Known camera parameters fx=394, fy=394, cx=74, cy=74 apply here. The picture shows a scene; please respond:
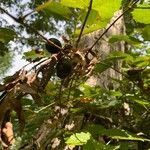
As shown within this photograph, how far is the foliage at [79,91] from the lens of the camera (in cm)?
118

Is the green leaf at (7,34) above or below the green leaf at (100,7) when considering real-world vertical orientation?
below

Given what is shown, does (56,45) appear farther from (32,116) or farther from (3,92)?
(32,116)

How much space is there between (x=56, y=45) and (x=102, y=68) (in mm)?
616

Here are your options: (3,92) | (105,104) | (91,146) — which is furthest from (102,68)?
(3,92)

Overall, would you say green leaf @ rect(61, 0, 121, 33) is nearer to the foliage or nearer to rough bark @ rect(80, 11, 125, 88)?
the foliage

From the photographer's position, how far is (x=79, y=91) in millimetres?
1961

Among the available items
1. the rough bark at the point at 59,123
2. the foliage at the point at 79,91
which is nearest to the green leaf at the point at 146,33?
the foliage at the point at 79,91

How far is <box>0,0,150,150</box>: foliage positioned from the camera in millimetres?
1176

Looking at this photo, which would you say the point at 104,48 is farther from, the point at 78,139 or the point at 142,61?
the point at 78,139

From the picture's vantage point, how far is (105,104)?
1902mm

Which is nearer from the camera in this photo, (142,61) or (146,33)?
(146,33)

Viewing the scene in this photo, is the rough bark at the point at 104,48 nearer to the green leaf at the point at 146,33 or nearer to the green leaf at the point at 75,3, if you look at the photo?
the green leaf at the point at 146,33

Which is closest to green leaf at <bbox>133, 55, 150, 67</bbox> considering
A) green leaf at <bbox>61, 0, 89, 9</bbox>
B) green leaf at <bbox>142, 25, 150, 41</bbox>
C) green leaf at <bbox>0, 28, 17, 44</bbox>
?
green leaf at <bbox>142, 25, 150, 41</bbox>

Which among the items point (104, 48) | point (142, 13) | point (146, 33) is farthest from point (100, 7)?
point (104, 48)
